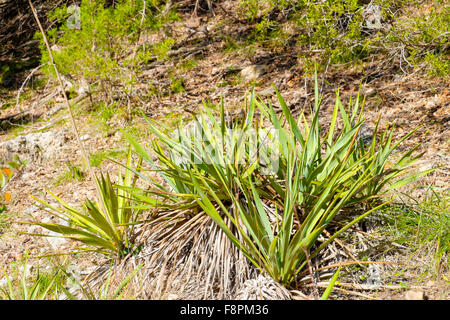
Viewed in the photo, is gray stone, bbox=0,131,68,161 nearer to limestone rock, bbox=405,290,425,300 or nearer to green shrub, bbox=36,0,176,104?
green shrub, bbox=36,0,176,104

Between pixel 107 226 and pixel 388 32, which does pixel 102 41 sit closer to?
pixel 107 226

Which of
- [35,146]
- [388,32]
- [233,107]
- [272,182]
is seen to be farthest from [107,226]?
[388,32]

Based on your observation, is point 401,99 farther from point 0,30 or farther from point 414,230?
point 0,30

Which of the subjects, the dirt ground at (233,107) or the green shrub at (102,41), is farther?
the green shrub at (102,41)

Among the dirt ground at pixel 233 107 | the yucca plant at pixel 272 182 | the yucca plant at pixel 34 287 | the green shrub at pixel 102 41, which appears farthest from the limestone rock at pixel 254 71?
the yucca plant at pixel 34 287

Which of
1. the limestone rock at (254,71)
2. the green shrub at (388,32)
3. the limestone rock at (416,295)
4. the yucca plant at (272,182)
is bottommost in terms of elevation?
the limestone rock at (416,295)

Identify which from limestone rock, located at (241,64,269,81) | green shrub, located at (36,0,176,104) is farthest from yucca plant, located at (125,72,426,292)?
limestone rock, located at (241,64,269,81)

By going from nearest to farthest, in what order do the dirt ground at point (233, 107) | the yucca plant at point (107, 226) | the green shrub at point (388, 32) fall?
the dirt ground at point (233, 107) → the yucca plant at point (107, 226) → the green shrub at point (388, 32)

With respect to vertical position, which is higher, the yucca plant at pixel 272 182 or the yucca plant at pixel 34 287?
the yucca plant at pixel 272 182

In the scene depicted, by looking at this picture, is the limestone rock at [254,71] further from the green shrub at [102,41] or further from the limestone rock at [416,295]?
the limestone rock at [416,295]

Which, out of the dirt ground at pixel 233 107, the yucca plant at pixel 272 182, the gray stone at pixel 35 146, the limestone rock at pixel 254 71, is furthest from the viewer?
the limestone rock at pixel 254 71

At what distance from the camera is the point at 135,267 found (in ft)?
8.39
